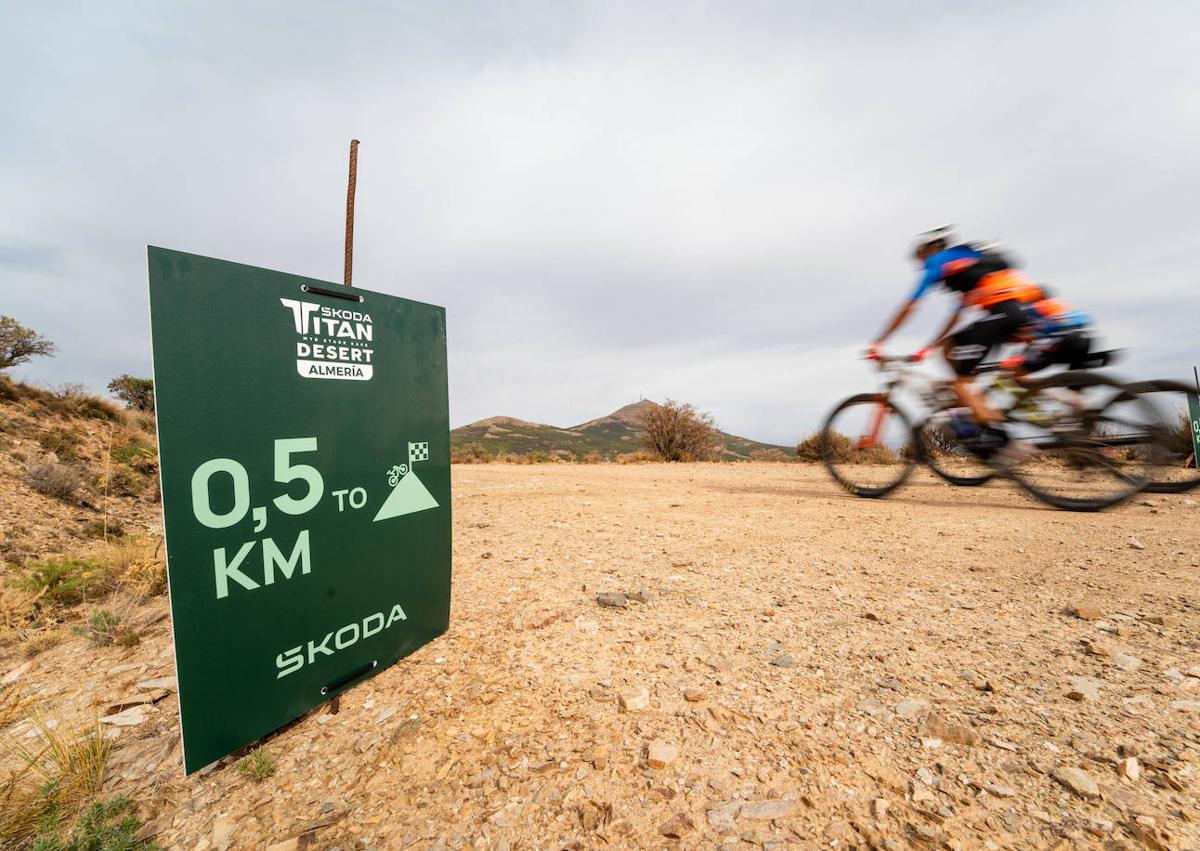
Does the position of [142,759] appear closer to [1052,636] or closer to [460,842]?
[460,842]

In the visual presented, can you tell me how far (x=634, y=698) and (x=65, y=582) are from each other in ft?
15.0

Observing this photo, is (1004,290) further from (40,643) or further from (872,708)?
(40,643)

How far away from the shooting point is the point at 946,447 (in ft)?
20.9

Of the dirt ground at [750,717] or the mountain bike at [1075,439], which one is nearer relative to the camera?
the dirt ground at [750,717]

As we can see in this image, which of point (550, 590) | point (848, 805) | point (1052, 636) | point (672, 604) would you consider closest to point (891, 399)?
point (1052, 636)

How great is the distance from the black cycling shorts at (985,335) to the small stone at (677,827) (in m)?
4.98

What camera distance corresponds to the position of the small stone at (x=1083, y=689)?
1582 millimetres

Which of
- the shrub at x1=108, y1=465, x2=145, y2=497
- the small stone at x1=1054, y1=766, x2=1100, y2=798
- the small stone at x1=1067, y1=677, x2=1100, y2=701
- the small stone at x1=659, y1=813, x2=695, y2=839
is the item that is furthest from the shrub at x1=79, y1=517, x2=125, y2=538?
the small stone at x1=1067, y1=677, x2=1100, y2=701

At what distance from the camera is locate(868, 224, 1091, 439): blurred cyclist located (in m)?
4.23

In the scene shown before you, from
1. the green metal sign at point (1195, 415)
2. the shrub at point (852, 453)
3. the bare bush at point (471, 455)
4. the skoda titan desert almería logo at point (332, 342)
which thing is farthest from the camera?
the bare bush at point (471, 455)

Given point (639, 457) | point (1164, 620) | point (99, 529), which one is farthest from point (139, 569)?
point (639, 457)

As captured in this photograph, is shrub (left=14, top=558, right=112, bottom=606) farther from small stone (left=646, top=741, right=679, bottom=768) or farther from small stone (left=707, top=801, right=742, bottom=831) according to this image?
small stone (left=707, top=801, right=742, bottom=831)

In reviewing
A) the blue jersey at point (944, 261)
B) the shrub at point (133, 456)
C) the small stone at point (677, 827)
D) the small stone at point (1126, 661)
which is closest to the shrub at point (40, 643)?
the small stone at point (677, 827)

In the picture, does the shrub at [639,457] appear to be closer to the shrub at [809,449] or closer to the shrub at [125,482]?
the shrub at [809,449]
